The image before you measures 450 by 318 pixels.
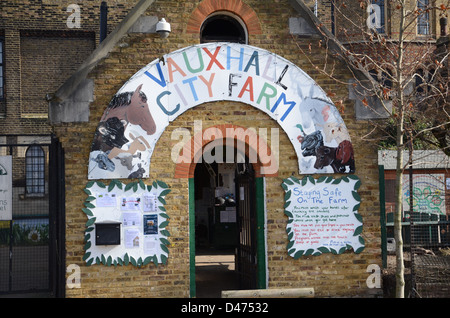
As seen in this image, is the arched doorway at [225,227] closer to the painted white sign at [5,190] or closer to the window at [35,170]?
the painted white sign at [5,190]

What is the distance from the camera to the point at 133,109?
8664 mm

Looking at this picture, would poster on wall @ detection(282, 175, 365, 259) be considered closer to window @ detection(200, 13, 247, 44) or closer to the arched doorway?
the arched doorway

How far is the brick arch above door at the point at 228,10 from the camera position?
890 cm

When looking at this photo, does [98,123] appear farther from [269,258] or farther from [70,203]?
[269,258]

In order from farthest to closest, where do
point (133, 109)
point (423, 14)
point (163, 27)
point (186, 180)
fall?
point (423, 14) < point (186, 180) < point (133, 109) < point (163, 27)

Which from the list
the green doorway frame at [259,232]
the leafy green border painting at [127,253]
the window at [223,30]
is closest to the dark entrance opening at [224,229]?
the green doorway frame at [259,232]

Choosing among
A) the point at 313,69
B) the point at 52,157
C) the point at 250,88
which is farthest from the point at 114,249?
the point at 313,69

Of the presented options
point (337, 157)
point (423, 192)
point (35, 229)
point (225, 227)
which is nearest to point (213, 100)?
point (337, 157)

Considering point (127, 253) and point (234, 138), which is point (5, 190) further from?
point (234, 138)

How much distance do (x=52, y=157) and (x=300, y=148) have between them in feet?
14.2

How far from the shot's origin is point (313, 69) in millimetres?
9172

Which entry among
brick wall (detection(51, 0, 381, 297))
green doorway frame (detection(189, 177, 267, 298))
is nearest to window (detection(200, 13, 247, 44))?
brick wall (detection(51, 0, 381, 297))

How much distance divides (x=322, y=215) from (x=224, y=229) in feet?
27.8

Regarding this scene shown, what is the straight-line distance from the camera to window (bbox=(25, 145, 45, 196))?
2100 centimetres
